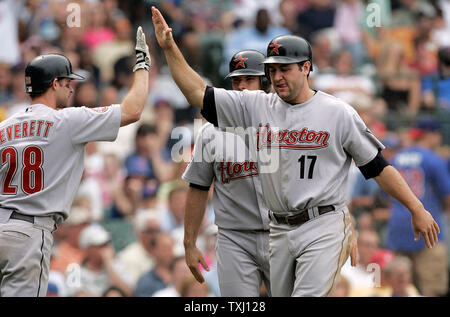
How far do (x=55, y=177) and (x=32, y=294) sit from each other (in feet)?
2.52

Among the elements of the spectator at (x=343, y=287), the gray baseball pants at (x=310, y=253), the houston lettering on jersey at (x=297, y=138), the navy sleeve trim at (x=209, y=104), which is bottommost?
the spectator at (x=343, y=287)

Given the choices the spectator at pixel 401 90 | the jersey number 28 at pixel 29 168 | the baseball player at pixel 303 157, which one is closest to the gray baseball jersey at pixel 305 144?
the baseball player at pixel 303 157

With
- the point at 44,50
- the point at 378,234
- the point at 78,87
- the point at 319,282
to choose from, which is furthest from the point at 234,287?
the point at 44,50

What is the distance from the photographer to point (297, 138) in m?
5.73

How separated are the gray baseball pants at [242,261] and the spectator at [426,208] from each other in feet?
11.8

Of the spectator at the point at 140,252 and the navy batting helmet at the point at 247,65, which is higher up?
the navy batting helmet at the point at 247,65

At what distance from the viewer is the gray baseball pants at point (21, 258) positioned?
555 centimetres

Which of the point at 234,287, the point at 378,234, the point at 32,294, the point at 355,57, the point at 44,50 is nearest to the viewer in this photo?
the point at 32,294

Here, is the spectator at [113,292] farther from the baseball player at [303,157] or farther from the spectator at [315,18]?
the spectator at [315,18]

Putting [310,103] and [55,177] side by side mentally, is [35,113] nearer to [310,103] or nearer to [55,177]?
[55,177]

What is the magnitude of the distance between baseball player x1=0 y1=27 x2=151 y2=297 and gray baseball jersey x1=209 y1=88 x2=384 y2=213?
0.71 metres

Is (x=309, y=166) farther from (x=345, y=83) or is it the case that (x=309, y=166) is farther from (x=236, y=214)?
(x=345, y=83)

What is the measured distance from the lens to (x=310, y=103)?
229 inches

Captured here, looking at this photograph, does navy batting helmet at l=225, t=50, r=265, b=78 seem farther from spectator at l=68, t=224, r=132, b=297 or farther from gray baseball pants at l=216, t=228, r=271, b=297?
spectator at l=68, t=224, r=132, b=297
